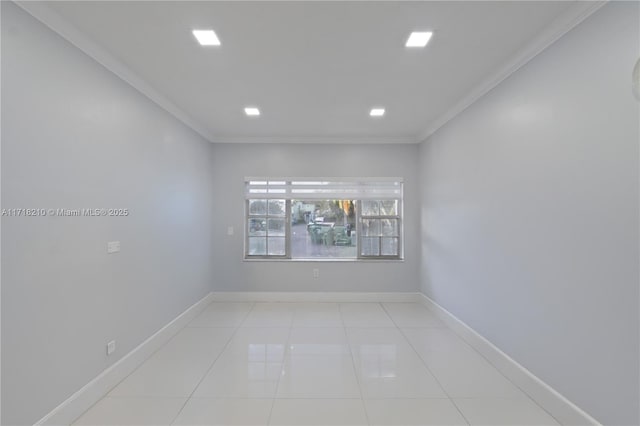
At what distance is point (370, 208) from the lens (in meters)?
4.91

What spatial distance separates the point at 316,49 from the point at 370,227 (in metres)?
3.22

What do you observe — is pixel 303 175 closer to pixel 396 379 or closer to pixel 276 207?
pixel 276 207

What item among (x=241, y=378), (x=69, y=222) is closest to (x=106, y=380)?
(x=241, y=378)

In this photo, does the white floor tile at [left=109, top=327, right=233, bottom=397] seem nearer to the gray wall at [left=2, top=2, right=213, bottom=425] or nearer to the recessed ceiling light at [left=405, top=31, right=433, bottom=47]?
the gray wall at [left=2, top=2, right=213, bottom=425]

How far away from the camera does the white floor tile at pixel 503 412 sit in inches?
77.5

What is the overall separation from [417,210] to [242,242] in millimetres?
2938

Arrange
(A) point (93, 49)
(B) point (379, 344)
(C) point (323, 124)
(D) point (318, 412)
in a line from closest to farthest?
(D) point (318, 412), (A) point (93, 49), (B) point (379, 344), (C) point (323, 124)

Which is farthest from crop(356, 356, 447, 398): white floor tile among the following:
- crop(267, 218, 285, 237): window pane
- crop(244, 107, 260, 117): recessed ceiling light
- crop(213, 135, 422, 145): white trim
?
crop(213, 135, 422, 145): white trim

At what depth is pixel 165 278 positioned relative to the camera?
325 cm

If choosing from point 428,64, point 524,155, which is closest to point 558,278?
point 524,155

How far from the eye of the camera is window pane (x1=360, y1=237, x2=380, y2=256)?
490 centimetres

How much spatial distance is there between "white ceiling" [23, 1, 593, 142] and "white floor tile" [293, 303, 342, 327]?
2.71 m

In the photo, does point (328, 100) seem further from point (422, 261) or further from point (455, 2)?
point (422, 261)

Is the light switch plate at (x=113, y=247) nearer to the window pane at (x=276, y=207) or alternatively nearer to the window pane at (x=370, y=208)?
the window pane at (x=276, y=207)
